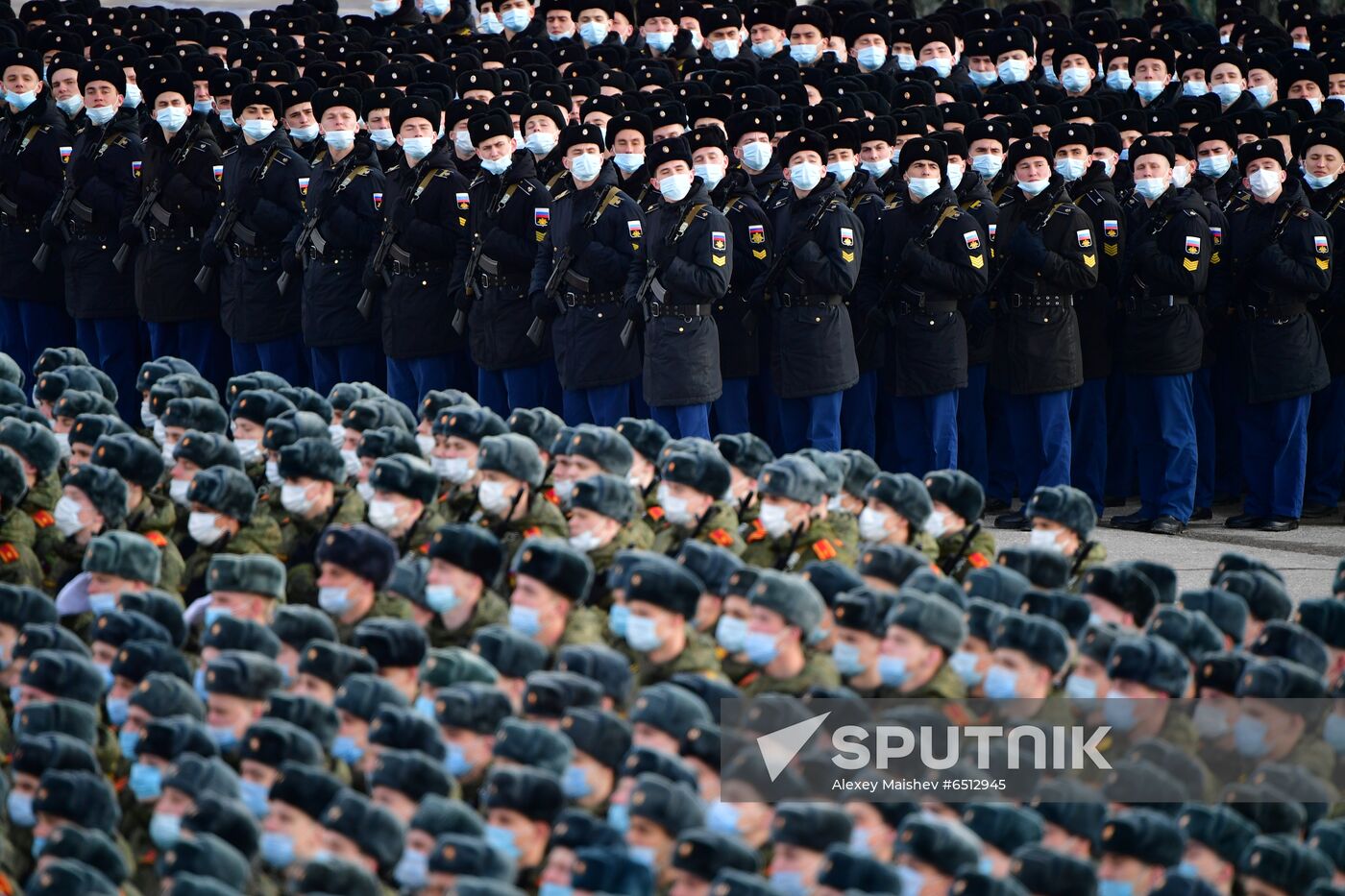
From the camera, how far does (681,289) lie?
11000 millimetres

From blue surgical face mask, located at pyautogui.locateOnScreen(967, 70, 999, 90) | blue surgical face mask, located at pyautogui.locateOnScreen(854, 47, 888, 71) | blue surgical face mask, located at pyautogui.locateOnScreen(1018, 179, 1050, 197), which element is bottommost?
blue surgical face mask, located at pyautogui.locateOnScreen(1018, 179, 1050, 197)

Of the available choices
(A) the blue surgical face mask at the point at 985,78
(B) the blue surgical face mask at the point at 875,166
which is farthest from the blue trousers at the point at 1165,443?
(A) the blue surgical face mask at the point at 985,78

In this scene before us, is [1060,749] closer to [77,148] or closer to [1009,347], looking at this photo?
[1009,347]

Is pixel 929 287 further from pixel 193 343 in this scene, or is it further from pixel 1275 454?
pixel 193 343

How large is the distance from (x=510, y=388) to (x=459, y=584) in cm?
448

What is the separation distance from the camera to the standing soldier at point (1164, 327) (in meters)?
11.4

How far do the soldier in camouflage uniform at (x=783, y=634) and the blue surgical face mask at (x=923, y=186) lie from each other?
4917 mm

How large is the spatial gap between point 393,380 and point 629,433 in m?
3.32

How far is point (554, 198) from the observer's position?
11664 millimetres

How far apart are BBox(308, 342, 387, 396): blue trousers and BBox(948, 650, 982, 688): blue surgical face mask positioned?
609 cm

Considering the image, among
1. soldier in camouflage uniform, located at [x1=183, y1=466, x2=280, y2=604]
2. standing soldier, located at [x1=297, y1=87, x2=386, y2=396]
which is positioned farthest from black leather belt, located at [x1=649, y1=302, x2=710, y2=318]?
soldier in camouflage uniform, located at [x1=183, y1=466, x2=280, y2=604]

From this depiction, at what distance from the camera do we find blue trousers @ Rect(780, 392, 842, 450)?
11555 millimetres

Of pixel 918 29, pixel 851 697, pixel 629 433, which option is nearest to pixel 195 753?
pixel 851 697

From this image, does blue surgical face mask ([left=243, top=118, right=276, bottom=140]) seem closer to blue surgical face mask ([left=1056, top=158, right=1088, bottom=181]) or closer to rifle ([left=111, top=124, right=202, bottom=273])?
rifle ([left=111, top=124, right=202, bottom=273])
